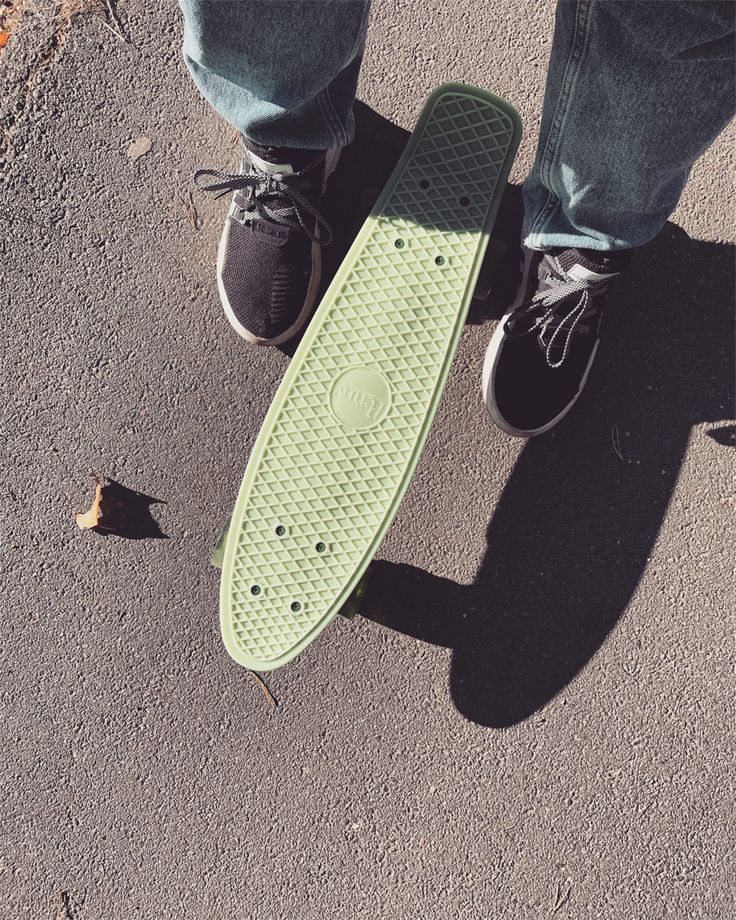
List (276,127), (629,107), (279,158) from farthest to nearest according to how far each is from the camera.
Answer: (279,158) → (276,127) → (629,107)

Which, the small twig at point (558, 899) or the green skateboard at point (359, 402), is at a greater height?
the green skateboard at point (359, 402)

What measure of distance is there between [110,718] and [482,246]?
1.30 m

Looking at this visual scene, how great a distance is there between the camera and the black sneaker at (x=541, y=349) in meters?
1.50

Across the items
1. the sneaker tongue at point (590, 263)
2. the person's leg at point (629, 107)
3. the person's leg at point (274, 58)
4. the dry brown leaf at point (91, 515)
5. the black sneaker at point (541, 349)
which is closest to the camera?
the person's leg at point (629, 107)

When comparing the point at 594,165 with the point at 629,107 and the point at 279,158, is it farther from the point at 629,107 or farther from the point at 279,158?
the point at 279,158

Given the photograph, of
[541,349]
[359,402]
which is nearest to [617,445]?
[541,349]

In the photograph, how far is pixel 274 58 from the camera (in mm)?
1162

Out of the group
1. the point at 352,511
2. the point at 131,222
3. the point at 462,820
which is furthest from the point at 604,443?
the point at 131,222

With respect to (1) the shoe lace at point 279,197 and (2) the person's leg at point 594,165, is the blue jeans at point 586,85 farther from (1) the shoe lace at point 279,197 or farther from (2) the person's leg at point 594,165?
(1) the shoe lace at point 279,197

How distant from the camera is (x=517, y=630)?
1630mm

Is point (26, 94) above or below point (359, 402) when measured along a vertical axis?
above

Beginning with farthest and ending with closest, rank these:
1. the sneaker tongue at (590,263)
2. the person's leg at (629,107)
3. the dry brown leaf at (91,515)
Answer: the dry brown leaf at (91,515) → the sneaker tongue at (590,263) → the person's leg at (629,107)

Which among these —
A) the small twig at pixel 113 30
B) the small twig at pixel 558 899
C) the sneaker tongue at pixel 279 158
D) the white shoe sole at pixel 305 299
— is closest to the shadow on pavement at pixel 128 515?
the white shoe sole at pixel 305 299

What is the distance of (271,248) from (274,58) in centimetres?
41
